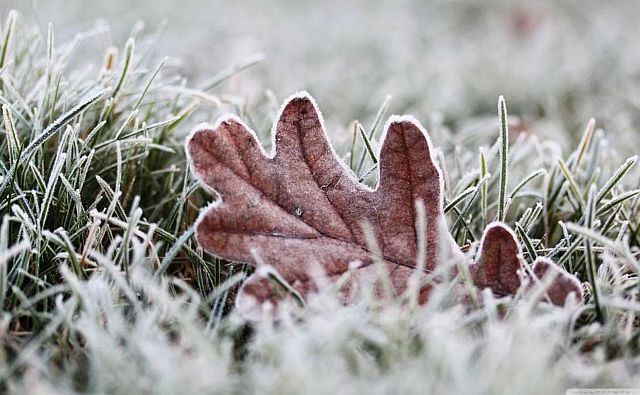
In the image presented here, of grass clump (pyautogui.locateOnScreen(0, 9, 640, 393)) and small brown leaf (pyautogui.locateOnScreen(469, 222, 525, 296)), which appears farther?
small brown leaf (pyautogui.locateOnScreen(469, 222, 525, 296))

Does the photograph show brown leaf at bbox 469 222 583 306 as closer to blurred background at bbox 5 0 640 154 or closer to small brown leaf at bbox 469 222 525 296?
small brown leaf at bbox 469 222 525 296

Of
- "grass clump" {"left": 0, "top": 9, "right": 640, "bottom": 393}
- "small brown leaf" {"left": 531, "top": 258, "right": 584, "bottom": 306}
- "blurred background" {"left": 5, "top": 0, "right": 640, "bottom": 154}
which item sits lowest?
"grass clump" {"left": 0, "top": 9, "right": 640, "bottom": 393}

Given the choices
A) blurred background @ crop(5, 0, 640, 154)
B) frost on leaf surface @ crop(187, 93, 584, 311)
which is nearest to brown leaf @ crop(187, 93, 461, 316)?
frost on leaf surface @ crop(187, 93, 584, 311)

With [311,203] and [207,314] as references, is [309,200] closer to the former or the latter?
[311,203]

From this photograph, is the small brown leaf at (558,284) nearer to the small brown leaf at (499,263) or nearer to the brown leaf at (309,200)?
the small brown leaf at (499,263)

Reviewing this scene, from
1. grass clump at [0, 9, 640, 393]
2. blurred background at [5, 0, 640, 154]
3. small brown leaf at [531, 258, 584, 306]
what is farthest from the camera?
blurred background at [5, 0, 640, 154]

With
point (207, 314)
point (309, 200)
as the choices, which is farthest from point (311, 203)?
point (207, 314)

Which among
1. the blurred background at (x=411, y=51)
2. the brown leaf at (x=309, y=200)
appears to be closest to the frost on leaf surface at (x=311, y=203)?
the brown leaf at (x=309, y=200)
